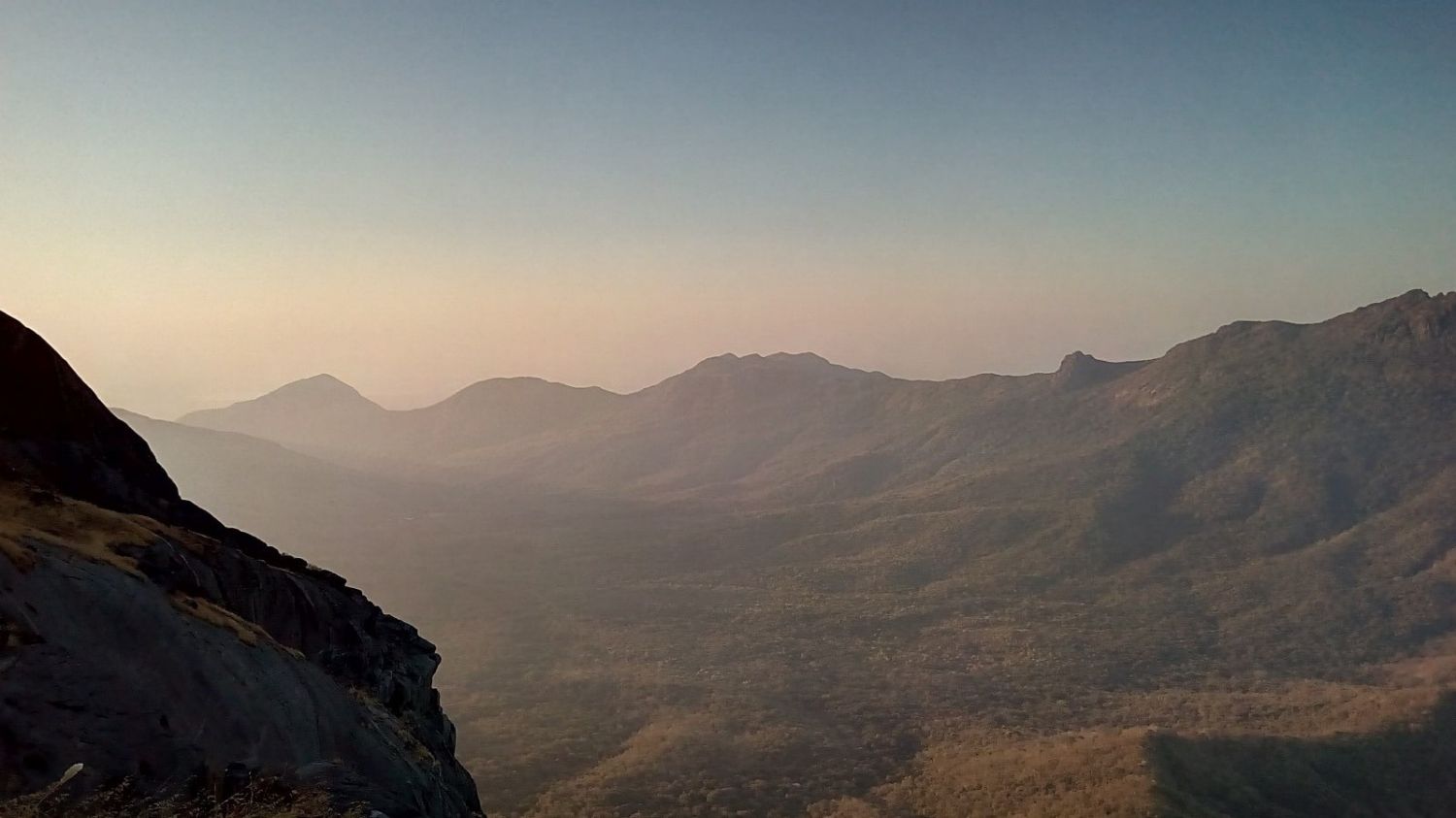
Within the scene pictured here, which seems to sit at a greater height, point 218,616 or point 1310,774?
point 218,616

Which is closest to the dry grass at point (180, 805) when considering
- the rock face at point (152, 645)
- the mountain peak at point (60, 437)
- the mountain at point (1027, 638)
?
the rock face at point (152, 645)

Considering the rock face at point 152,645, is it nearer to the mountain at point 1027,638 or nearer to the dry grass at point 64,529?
the dry grass at point 64,529

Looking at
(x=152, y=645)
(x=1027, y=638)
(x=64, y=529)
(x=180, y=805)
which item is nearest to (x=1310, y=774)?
(x=1027, y=638)

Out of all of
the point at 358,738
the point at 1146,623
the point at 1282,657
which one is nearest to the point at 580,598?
the point at 1146,623

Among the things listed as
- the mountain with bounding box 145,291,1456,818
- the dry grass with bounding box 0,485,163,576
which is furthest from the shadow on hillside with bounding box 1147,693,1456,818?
the dry grass with bounding box 0,485,163,576

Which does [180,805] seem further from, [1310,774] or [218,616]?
[1310,774]

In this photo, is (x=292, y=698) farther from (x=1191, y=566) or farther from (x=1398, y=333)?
(x=1398, y=333)

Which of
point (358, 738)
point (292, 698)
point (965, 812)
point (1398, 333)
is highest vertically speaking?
point (1398, 333)
